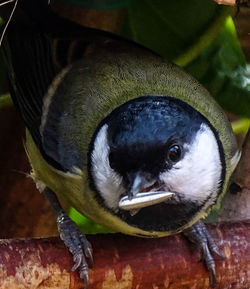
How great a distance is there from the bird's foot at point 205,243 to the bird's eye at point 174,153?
151 millimetres

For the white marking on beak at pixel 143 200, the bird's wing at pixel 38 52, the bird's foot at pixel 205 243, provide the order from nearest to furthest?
the white marking on beak at pixel 143 200, the bird's foot at pixel 205 243, the bird's wing at pixel 38 52

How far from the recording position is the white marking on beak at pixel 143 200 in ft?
2.97

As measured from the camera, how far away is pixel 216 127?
41.9 inches

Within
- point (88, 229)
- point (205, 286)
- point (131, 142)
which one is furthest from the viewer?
point (88, 229)

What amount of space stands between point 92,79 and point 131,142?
216 mm

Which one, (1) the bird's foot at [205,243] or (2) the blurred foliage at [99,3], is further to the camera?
→ (2) the blurred foliage at [99,3]

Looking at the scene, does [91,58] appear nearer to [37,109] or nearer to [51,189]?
[37,109]

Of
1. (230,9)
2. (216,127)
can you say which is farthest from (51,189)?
(230,9)

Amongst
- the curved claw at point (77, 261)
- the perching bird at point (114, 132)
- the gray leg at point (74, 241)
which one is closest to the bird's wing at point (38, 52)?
the perching bird at point (114, 132)

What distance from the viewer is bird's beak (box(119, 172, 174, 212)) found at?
90cm

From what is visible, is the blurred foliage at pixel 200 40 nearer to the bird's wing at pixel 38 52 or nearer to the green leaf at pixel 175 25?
the green leaf at pixel 175 25

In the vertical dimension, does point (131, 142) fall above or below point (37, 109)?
above

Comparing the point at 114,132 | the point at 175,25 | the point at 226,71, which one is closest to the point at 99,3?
the point at 175,25

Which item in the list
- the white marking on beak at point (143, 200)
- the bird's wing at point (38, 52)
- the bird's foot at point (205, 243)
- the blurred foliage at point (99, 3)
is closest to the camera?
the white marking on beak at point (143, 200)
